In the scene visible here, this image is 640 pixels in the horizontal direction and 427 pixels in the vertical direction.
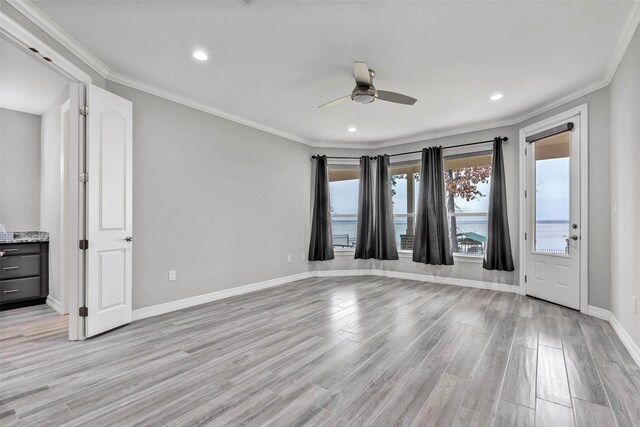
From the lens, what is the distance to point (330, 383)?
2049 millimetres

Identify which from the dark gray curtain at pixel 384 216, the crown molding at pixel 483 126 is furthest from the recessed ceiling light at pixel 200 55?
the dark gray curtain at pixel 384 216

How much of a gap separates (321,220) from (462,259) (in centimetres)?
262

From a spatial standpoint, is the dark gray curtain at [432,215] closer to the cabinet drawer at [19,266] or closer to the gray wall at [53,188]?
the gray wall at [53,188]

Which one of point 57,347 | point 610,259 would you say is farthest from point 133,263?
point 610,259

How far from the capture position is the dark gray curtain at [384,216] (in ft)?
19.0

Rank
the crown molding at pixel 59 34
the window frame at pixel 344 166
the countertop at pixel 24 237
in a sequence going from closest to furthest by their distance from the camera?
the crown molding at pixel 59 34
the countertop at pixel 24 237
the window frame at pixel 344 166

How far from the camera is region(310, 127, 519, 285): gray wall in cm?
462

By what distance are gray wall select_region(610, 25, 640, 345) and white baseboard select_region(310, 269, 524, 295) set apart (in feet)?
5.06

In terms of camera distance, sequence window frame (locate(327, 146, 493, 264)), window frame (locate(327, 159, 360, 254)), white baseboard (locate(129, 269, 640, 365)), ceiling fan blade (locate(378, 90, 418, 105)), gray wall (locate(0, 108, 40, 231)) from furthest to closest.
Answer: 1. window frame (locate(327, 159, 360, 254))
2. window frame (locate(327, 146, 493, 264))
3. gray wall (locate(0, 108, 40, 231))
4. ceiling fan blade (locate(378, 90, 418, 105))
5. white baseboard (locate(129, 269, 640, 365))

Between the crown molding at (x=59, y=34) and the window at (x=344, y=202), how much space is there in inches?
162

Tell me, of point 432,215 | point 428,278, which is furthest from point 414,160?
point 428,278

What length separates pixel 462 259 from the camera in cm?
514

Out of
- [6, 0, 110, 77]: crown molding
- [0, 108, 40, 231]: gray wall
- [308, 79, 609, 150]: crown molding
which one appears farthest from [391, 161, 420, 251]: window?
[0, 108, 40, 231]: gray wall

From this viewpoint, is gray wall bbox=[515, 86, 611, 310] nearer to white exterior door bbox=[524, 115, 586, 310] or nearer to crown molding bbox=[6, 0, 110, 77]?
white exterior door bbox=[524, 115, 586, 310]
